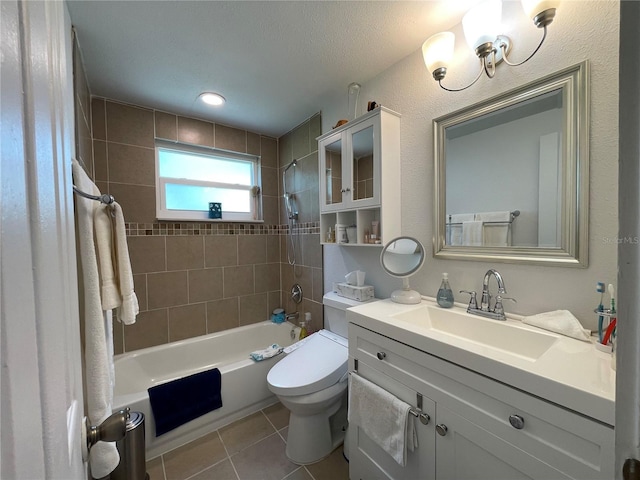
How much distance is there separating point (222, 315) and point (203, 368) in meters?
0.47

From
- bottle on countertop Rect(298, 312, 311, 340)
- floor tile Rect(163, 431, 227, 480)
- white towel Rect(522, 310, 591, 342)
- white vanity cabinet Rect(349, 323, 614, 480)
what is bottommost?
floor tile Rect(163, 431, 227, 480)

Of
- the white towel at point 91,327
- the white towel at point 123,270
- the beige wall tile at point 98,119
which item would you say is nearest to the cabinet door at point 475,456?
the white towel at point 91,327

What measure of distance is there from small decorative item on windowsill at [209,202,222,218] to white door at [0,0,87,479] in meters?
2.15

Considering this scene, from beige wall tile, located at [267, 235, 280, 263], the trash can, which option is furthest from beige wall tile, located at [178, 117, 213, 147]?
the trash can

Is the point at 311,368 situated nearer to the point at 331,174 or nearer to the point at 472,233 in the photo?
the point at 472,233

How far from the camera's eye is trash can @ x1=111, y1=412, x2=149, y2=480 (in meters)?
1.30

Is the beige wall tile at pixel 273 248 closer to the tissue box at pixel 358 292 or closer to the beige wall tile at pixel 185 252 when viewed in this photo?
the beige wall tile at pixel 185 252

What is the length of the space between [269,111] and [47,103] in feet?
6.72

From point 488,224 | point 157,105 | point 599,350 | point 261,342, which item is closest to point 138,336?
point 261,342

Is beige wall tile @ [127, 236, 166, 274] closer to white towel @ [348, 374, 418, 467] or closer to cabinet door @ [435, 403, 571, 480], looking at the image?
white towel @ [348, 374, 418, 467]

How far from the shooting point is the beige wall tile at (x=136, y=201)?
2.03 meters

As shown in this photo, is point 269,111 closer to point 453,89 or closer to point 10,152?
point 453,89

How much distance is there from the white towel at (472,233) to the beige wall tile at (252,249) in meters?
1.92

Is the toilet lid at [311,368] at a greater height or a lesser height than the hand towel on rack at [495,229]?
lesser
